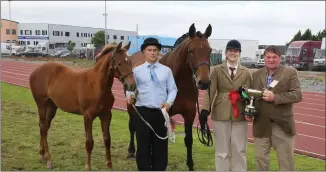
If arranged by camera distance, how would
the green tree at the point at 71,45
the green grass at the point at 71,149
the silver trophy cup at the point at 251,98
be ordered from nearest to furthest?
the silver trophy cup at the point at 251,98 < the green grass at the point at 71,149 < the green tree at the point at 71,45

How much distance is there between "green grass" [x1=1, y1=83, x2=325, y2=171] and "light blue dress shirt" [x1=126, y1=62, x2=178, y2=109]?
86.9 inches

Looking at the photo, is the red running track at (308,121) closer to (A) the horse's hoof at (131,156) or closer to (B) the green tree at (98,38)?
(A) the horse's hoof at (131,156)

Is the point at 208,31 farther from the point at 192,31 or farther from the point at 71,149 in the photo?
the point at 71,149

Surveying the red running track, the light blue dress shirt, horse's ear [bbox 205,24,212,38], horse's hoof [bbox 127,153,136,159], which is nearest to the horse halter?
the light blue dress shirt

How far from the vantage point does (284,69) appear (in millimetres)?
4141

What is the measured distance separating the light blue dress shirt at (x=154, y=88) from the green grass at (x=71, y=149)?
221 cm

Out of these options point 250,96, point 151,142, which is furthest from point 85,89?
point 250,96

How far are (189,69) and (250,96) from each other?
1293 mm

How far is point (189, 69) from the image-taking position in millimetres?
5051

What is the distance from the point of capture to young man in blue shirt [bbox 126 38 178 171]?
3797mm

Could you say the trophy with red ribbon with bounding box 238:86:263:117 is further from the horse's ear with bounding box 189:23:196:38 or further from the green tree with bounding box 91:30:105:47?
the green tree with bounding box 91:30:105:47

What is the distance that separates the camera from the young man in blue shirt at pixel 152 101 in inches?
149

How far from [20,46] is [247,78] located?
39.2 metres

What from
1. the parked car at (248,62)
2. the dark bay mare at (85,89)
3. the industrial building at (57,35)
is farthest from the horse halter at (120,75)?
the parked car at (248,62)
